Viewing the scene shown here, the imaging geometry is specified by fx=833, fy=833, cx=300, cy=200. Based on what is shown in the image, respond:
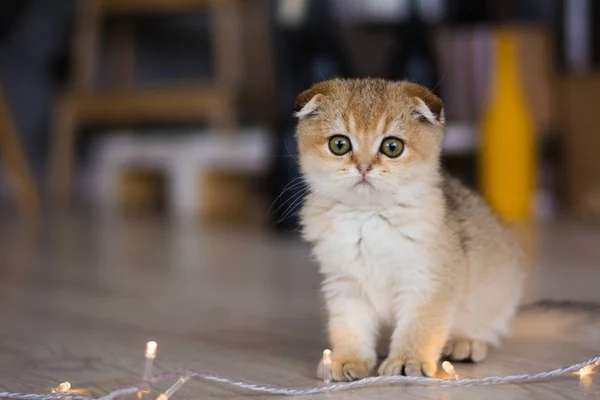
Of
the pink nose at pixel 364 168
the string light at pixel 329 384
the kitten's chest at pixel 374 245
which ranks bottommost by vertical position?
the string light at pixel 329 384

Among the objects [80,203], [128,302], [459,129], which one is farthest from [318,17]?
[80,203]

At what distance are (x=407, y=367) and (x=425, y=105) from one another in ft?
1.10

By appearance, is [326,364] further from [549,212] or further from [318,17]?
[549,212]

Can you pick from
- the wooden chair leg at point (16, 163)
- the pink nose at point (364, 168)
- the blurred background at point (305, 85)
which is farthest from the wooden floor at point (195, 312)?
the wooden chair leg at point (16, 163)

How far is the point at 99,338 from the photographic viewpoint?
1405 millimetres

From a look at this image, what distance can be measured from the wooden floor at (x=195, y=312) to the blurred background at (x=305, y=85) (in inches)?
21.9

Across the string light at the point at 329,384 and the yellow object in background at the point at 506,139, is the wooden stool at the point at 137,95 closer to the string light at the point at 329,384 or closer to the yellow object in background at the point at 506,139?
the yellow object in background at the point at 506,139

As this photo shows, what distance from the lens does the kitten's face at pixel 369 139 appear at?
1.06m

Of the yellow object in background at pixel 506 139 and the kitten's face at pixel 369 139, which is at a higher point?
the yellow object in background at pixel 506 139

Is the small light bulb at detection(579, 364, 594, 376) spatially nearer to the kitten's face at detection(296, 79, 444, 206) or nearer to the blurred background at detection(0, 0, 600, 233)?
the kitten's face at detection(296, 79, 444, 206)

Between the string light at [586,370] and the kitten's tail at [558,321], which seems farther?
the kitten's tail at [558,321]

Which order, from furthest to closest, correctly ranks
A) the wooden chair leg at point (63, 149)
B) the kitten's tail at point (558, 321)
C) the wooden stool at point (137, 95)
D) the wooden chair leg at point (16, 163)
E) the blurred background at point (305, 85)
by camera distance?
the wooden chair leg at point (63, 149)
the wooden stool at point (137, 95)
the wooden chair leg at point (16, 163)
the blurred background at point (305, 85)
the kitten's tail at point (558, 321)

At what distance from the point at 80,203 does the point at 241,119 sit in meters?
1.15

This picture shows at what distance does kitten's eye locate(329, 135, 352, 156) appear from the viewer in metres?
1.07
